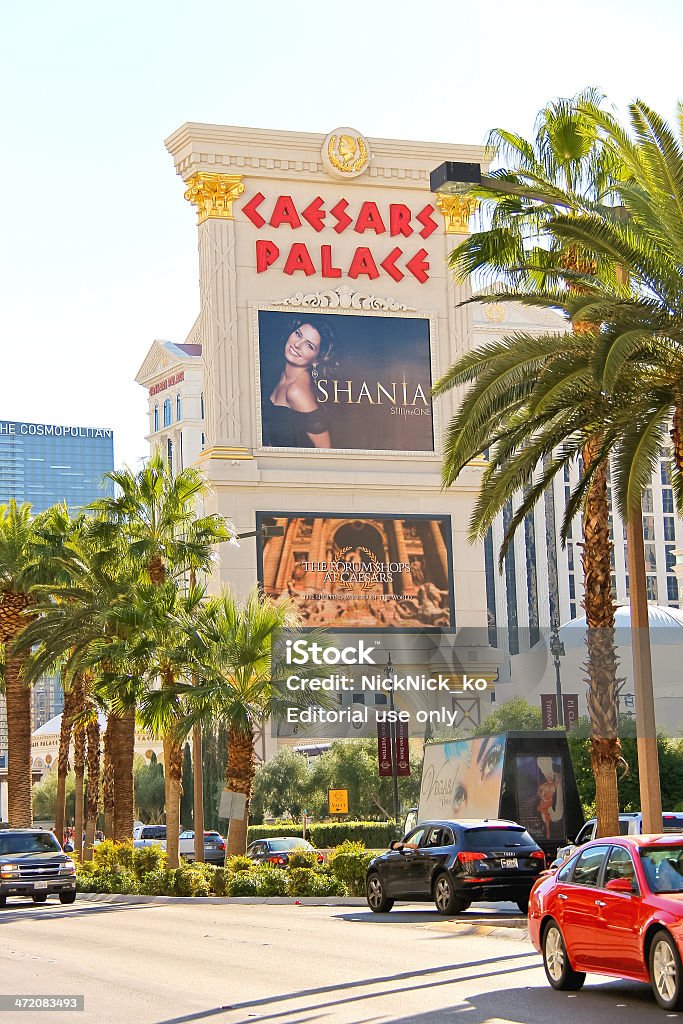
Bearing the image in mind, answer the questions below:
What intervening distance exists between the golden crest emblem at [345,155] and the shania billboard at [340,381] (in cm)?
698

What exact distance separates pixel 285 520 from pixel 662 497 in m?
92.3

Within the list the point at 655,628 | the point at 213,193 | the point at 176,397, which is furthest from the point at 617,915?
the point at 176,397

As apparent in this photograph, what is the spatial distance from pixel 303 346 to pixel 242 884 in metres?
40.4

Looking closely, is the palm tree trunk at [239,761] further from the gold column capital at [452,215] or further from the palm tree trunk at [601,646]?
the gold column capital at [452,215]

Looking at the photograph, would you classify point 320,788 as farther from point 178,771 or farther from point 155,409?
point 155,409

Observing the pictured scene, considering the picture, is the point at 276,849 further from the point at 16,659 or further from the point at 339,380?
the point at 339,380

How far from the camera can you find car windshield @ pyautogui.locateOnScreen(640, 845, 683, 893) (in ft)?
39.9

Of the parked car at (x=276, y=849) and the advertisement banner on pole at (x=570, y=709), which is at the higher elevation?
the advertisement banner on pole at (x=570, y=709)

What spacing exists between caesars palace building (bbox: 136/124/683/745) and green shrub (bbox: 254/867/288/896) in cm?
3698

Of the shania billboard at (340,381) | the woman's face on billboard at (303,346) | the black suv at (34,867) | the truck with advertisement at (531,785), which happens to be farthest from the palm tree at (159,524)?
the woman's face on billboard at (303,346)

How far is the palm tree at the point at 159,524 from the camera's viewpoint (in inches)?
1500

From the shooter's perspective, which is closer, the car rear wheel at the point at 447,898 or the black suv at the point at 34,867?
the car rear wheel at the point at 447,898

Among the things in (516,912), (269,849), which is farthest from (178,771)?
(516,912)

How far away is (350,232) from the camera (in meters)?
71.3
